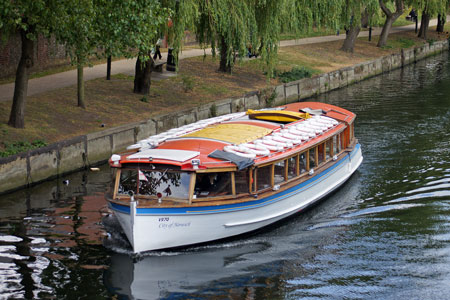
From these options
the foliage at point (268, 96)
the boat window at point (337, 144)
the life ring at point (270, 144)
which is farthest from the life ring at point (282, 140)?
the foliage at point (268, 96)

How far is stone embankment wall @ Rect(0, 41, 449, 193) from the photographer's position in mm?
21609

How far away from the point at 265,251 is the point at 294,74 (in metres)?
22.8

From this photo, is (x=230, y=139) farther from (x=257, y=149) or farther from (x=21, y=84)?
(x=21, y=84)

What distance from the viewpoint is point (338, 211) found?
2023 centimetres

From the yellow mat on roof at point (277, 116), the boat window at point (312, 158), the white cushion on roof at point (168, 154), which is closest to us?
the white cushion on roof at point (168, 154)

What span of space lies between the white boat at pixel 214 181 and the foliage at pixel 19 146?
16.6 ft

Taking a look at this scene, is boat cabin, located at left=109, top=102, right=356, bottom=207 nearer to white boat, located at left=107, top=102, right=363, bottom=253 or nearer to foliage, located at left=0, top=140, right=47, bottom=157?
white boat, located at left=107, top=102, right=363, bottom=253

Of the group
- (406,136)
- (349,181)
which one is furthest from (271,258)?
(406,136)

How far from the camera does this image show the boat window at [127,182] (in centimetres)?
1686

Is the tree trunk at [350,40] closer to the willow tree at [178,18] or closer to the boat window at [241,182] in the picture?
the willow tree at [178,18]

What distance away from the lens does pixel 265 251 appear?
17.1 m

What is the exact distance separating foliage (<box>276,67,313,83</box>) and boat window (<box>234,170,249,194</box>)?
2097cm

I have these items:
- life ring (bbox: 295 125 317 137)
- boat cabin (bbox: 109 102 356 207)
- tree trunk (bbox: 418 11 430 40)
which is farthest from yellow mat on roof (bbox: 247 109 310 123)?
tree trunk (bbox: 418 11 430 40)

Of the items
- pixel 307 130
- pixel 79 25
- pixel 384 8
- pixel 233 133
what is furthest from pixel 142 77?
pixel 384 8
